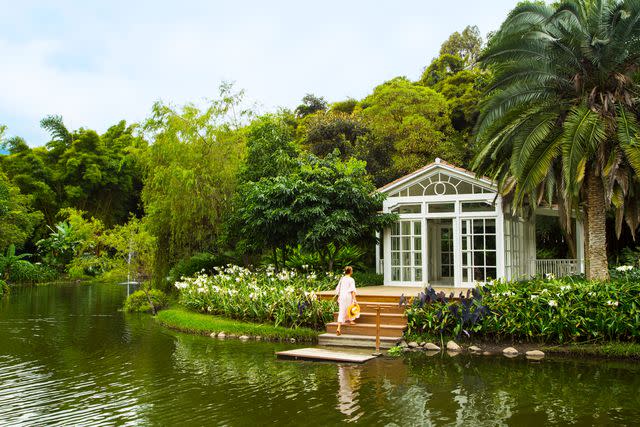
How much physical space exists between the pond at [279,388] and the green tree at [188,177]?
711cm

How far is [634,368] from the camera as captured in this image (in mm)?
9688

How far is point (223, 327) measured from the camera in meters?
14.0

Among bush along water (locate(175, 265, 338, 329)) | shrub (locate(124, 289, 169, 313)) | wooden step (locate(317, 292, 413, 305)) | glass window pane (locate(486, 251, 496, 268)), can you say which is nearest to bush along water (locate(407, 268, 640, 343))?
wooden step (locate(317, 292, 413, 305))

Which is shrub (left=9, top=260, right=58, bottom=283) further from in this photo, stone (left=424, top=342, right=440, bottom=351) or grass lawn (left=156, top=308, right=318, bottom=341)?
stone (left=424, top=342, right=440, bottom=351)

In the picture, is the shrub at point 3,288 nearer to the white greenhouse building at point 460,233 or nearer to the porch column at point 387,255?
the porch column at point 387,255

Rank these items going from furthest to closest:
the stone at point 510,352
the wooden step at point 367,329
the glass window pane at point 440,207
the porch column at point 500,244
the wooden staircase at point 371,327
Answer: the glass window pane at point 440,207 < the porch column at point 500,244 < the wooden step at point 367,329 < the wooden staircase at point 371,327 < the stone at point 510,352

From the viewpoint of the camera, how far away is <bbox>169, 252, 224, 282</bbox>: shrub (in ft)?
69.0

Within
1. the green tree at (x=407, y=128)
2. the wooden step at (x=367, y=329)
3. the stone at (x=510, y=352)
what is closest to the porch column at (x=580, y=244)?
the stone at (x=510, y=352)

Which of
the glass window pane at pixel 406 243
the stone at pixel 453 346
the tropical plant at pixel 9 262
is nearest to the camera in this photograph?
the stone at pixel 453 346

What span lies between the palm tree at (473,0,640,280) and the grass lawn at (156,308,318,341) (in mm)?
5977

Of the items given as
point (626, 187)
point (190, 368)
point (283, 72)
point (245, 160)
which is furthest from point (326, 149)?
point (190, 368)

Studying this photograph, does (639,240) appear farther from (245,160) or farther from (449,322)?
(245,160)

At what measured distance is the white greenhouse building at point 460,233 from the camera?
1609cm

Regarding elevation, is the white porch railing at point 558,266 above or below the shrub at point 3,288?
above
